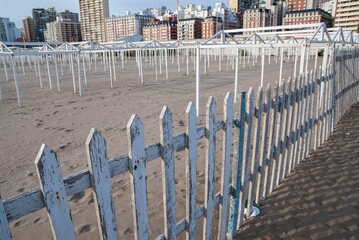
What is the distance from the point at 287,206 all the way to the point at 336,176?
117 centimetres

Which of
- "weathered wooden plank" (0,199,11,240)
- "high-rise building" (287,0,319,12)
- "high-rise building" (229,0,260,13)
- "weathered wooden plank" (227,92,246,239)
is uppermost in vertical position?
"high-rise building" (229,0,260,13)

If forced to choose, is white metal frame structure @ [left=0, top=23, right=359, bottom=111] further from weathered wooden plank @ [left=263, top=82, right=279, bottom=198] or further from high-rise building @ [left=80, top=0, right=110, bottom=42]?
high-rise building @ [left=80, top=0, right=110, bottom=42]

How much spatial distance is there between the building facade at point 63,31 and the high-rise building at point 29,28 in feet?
32.2

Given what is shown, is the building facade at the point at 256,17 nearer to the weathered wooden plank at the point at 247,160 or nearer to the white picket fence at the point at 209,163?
the white picket fence at the point at 209,163

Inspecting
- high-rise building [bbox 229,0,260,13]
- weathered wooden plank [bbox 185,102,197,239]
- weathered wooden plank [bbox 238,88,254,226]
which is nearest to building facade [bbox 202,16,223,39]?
high-rise building [bbox 229,0,260,13]

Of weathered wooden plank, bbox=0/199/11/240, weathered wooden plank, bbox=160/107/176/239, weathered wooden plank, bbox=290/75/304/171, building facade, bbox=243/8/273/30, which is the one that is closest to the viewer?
weathered wooden plank, bbox=0/199/11/240

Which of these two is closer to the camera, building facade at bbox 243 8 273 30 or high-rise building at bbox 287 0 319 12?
building facade at bbox 243 8 273 30

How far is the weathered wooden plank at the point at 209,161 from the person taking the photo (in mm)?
2053

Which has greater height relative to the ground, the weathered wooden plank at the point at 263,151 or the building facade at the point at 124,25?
the building facade at the point at 124,25

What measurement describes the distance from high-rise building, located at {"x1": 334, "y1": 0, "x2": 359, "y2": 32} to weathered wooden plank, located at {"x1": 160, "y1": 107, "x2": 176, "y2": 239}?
88.4 metres

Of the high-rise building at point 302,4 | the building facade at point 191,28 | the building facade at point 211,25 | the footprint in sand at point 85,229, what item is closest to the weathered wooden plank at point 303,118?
the footprint in sand at point 85,229

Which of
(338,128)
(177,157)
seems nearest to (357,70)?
(338,128)

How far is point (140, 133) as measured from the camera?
1.54 metres

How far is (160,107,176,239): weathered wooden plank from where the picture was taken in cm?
166
